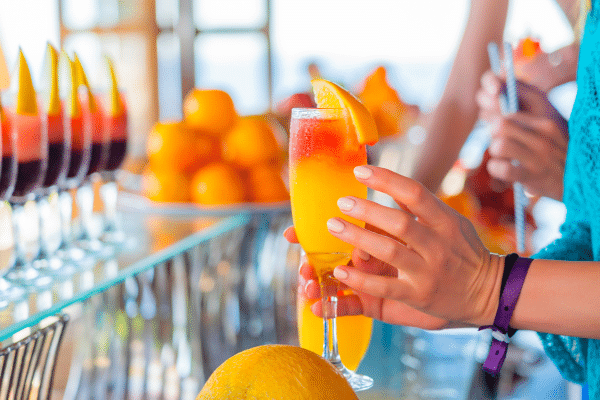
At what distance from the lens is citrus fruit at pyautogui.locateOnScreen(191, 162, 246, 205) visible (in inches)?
59.5

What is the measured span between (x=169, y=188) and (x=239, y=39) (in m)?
6.33

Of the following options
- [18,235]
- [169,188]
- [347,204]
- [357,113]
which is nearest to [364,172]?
[347,204]

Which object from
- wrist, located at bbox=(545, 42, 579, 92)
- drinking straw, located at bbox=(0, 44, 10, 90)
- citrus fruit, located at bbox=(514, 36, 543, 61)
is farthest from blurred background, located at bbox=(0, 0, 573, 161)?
drinking straw, located at bbox=(0, 44, 10, 90)

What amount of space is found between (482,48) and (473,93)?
0.10m

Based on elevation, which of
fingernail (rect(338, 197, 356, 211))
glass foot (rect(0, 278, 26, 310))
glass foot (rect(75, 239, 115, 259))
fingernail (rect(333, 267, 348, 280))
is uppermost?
fingernail (rect(338, 197, 356, 211))

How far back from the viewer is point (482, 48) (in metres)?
1.43

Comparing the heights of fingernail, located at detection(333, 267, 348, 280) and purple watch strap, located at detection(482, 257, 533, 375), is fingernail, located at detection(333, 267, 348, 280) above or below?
above

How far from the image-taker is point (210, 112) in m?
1.71

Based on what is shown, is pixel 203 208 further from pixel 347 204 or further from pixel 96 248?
pixel 347 204

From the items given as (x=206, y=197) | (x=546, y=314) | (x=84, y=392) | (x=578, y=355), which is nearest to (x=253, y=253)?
(x=206, y=197)

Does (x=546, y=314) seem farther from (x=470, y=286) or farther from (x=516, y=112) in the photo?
(x=516, y=112)

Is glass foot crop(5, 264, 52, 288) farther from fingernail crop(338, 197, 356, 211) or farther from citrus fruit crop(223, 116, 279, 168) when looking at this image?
citrus fruit crop(223, 116, 279, 168)

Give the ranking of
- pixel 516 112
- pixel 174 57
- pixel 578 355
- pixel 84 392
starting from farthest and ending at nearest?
pixel 174 57 < pixel 84 392 < pixel 516 112 < pixel 578 355

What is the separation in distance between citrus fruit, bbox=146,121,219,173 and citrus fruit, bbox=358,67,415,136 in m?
0.53
